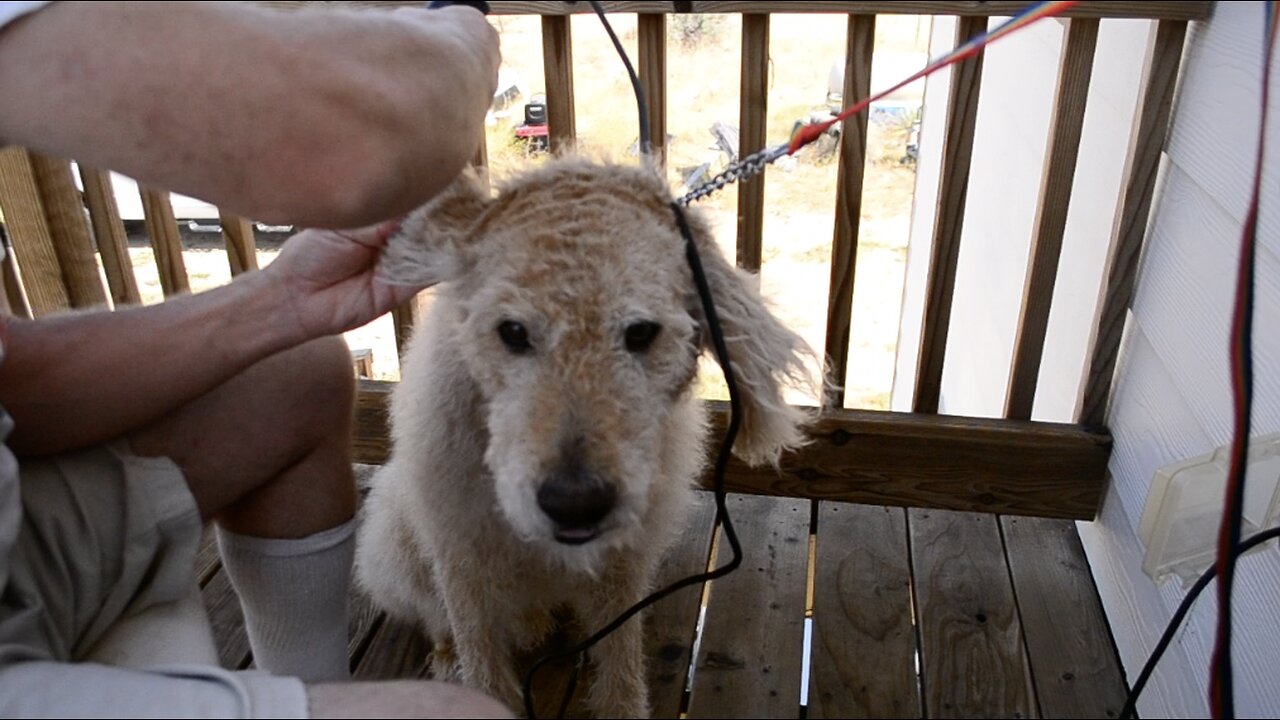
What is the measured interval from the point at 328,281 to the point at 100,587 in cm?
44

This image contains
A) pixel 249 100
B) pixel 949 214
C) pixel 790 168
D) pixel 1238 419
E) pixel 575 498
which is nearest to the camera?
pixel 1238 419

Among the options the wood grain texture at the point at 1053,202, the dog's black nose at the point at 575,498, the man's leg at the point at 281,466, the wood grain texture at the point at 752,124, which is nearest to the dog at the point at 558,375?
the dog's black nose at the point at 575,498

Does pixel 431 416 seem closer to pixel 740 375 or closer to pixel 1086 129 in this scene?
pixel 740 375

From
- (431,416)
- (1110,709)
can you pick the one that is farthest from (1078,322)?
(431,416)

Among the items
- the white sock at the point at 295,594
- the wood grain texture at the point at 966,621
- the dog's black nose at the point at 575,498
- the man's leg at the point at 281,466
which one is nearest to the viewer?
the dog's black nose at the point at 575,498

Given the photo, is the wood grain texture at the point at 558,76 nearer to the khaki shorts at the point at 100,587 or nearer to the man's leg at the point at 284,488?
the man's leg at the point at 284,488

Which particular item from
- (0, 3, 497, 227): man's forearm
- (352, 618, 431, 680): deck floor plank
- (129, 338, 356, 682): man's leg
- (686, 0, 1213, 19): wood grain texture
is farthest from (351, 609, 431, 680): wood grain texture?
(686, 0, 1213, 19): wood grain texture

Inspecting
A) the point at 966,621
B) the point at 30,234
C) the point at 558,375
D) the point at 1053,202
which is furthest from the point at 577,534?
the point at 30,234

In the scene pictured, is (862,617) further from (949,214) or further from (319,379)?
(319,379)

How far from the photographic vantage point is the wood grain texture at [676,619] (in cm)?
150

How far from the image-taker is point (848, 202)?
5.65ft

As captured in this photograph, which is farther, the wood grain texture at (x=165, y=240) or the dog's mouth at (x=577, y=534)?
the wood grain texture at (x=165, y=240)

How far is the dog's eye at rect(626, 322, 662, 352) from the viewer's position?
3.39ft

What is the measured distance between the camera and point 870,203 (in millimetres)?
6488
